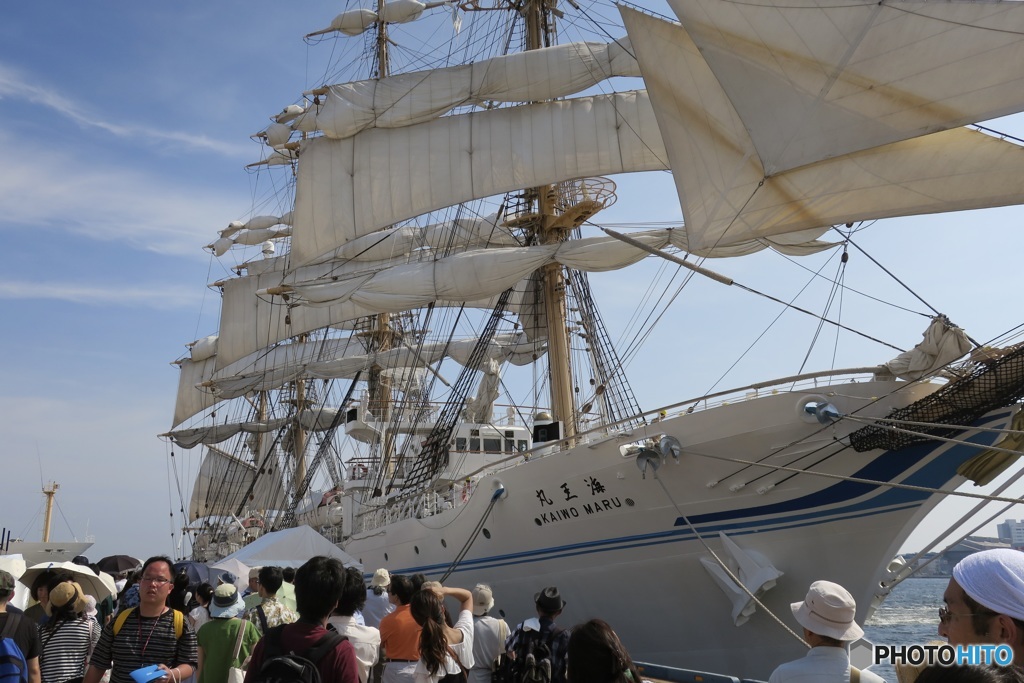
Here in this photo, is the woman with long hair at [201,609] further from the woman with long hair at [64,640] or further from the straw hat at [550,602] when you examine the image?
the straw hat at [550,602]

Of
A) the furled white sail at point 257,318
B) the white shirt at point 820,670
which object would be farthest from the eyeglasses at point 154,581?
the furled white sail at point 257,318

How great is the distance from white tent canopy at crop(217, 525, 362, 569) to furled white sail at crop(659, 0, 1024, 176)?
13.2 meters

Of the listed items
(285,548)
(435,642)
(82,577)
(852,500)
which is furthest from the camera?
(285,548)

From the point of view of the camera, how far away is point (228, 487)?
201ft

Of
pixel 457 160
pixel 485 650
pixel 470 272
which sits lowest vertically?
pixel 485 650

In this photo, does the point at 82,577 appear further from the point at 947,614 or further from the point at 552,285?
the point at 552,285

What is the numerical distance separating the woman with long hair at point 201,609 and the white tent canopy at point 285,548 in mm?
11015

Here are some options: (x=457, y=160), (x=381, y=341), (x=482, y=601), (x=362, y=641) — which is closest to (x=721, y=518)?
(x=482, y=601)

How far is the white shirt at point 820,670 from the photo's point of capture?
141 inches

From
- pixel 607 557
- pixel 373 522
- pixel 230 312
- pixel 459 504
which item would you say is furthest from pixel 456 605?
pixel 230 312

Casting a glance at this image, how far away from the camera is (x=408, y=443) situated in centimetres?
3225

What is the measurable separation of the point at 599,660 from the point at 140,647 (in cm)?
283

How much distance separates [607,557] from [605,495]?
1.10 metres

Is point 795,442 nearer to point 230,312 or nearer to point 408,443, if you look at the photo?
point 408,443
